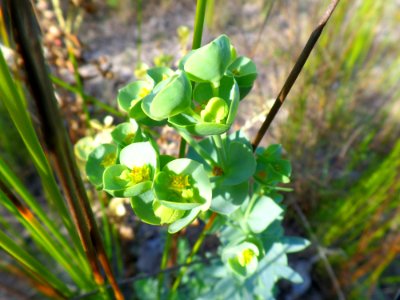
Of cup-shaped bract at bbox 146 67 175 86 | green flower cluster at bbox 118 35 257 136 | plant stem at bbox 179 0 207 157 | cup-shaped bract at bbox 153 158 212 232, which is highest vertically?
plant stem at bbox 179 0 207 157

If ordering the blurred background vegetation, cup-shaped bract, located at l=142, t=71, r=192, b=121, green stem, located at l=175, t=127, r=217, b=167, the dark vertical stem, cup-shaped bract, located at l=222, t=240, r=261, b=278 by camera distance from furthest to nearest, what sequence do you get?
the blurred background vegetation, cup-shaped bract, located at l=222, t=240, r=261, b=278, green stem, located at l=175, t=127, r=217, b=167, cup-shaped bract, located at l=142, t=71, r=192, b=121, the dark vertical stem

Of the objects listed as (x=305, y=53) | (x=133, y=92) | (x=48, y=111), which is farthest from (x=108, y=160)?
(x=305, y=53)

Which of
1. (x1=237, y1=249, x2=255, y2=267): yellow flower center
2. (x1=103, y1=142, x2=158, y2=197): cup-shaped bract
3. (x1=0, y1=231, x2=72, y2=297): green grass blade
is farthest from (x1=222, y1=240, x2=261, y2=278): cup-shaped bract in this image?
(x1=0, y1=231, x2=72, y2=297): green grass blade

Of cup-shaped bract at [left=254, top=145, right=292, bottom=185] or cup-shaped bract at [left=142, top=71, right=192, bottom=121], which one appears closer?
cup-shaped bract at [left=142, top=71, right=192, bottom=121]

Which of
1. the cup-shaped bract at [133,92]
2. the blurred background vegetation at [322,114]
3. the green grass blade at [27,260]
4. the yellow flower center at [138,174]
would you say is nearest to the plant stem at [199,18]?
the cup-shaped bract at [133,92]

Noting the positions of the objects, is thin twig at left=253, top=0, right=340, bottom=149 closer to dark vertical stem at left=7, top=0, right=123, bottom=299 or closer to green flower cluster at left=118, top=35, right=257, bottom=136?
green flower cluster at left=118, top=35, right=257, bottom=136

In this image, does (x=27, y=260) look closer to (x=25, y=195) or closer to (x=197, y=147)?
(x=25, y=195)

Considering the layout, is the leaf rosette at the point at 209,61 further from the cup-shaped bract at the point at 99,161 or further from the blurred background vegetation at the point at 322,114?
the blurred background vegetation at the point at 322,114
